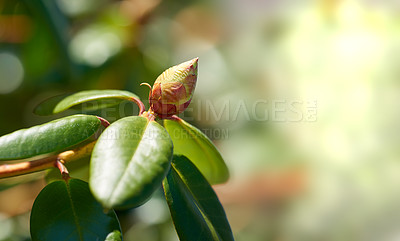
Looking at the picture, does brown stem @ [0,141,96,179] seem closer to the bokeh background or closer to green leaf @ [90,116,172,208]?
green leaf @ [90,116,172,208]

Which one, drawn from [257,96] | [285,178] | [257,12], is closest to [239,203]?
[285,178]

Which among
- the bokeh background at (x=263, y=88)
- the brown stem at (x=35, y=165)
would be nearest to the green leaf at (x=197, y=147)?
the brown stem at (x=35, y=165)

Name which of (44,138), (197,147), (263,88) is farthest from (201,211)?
(263,88)

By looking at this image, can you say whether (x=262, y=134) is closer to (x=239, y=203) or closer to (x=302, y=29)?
(x=239, y=203)

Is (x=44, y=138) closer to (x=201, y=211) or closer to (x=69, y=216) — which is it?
(x=69, y=216)

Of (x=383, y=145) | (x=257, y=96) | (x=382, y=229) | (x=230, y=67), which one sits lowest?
(x=382, y=229)
